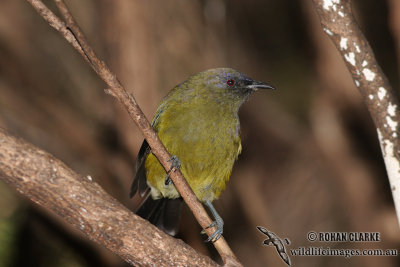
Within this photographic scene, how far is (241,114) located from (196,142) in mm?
2716

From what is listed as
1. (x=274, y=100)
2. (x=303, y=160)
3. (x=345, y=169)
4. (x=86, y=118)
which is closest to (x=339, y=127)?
(x=345, y=169)

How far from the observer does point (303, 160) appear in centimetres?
571

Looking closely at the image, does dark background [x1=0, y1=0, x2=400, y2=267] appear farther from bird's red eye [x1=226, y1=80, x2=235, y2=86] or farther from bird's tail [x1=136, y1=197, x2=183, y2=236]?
bird's red eye [x1=226, y1=80, x2=235, y2=86]

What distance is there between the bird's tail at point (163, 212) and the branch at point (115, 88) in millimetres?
925

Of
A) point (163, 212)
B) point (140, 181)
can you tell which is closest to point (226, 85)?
point (140, 181)

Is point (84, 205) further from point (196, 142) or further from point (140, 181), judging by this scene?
point (140, 181)

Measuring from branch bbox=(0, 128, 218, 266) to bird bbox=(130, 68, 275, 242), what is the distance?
581 mm

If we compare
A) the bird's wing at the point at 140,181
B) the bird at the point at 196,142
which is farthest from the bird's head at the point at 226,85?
the bird's wing at the point at 140,181

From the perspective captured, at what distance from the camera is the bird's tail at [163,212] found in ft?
11.8

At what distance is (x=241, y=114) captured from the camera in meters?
5.84

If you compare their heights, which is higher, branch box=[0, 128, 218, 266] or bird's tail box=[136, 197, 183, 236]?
branch box=[0, 128, 218, 266]

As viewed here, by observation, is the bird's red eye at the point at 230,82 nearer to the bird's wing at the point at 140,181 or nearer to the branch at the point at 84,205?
the bird's wing at the point at 140,181

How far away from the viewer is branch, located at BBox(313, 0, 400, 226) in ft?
8.13

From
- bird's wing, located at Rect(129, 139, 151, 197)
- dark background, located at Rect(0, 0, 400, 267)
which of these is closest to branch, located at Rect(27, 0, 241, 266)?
bird's wing, located at Rect(129, 139, 151, 197)
